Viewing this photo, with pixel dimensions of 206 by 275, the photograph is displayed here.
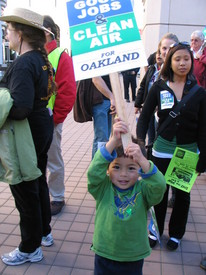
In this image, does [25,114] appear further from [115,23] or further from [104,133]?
[104,133]

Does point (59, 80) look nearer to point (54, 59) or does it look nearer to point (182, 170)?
point (54, 59)

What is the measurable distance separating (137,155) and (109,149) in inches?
6.6

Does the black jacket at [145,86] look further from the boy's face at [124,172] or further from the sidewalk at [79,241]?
the boy's face at [124,172]

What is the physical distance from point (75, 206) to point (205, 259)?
1.56 metres

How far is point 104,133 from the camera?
12.8 ft

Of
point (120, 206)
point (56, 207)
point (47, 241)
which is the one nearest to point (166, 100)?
point (120, 206)

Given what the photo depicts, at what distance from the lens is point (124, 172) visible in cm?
182

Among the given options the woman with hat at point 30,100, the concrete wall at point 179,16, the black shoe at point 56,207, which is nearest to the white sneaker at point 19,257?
the woman with hat at point 30,100

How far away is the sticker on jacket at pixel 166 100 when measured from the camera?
2.59 m

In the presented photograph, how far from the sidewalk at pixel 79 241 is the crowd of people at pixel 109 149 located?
10cm

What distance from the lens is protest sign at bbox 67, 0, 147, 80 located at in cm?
177


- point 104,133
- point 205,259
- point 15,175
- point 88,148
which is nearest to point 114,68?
point 15,175

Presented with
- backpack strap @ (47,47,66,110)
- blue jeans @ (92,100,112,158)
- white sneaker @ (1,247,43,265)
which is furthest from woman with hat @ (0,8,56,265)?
blue jeans @ (92,100,112,158)

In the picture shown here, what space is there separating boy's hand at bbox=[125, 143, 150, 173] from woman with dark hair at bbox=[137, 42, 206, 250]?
967 mm
